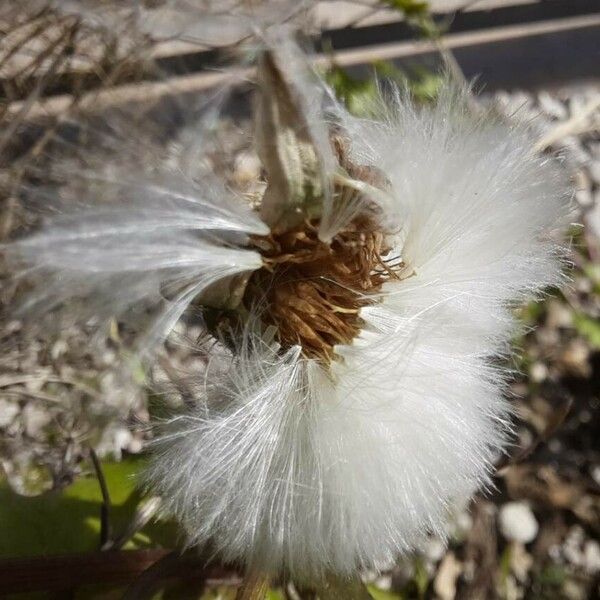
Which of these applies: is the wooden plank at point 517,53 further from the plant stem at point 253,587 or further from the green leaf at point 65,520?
the plant stem at point 253,587

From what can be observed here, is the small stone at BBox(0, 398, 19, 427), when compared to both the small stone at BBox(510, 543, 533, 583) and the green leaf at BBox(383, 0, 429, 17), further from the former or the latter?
the green leaf at BBox(383, 0, 429, 17)

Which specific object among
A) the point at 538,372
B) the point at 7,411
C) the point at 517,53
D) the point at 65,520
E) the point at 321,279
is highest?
the point at 517,53

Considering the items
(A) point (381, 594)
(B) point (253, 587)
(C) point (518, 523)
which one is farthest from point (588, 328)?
(B) point (253, 587)

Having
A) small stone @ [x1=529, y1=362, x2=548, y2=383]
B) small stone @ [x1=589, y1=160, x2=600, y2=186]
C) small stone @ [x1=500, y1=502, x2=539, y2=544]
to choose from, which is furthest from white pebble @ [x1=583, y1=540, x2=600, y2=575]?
small stone @ [x1=589, y1=160, x2=600, y2=186]

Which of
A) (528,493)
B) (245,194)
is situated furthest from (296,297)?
(528,493)

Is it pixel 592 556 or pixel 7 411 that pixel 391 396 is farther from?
pixel 7 411

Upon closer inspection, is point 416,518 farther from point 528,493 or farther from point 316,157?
point 528,493

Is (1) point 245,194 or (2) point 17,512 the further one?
(2) point 17,512
